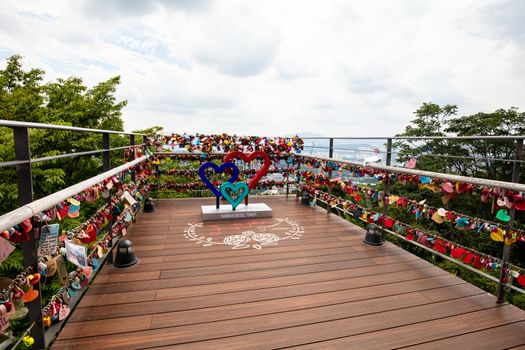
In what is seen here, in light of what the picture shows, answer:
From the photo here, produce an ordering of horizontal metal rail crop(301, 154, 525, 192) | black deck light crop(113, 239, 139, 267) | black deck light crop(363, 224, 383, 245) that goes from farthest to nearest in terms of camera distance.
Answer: black deck light crop(363, 224, 383, 245) < black deck light crop(113, 239, 139, 267) < horizontal metal rail crop(301, 154, 525, 192)

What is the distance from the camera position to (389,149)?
3.19 m

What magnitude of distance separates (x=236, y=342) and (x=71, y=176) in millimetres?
8959

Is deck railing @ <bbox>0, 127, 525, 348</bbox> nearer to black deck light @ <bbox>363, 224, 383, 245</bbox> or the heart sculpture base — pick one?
black deck light @ <bbox>363, 224, 383, 245</bbox>

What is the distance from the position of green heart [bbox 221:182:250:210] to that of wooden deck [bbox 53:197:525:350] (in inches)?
42.4

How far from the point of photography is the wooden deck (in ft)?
5.31

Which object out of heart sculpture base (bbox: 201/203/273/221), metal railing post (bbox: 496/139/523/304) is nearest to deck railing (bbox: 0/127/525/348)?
metal railing post (bbox: 496/139/523/304)

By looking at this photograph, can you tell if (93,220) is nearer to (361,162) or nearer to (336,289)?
(336,289)

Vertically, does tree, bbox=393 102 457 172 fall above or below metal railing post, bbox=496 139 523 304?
above

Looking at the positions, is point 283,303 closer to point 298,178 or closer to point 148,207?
point 148,207

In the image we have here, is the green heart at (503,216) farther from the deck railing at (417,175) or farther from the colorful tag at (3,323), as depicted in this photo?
the colorful tag at (3,323)

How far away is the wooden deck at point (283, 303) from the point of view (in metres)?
1.62

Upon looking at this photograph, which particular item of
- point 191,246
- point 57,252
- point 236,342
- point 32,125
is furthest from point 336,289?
point 32,125

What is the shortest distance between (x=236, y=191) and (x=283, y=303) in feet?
8.21

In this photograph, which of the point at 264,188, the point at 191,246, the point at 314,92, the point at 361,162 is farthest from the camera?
the point at 314,92
